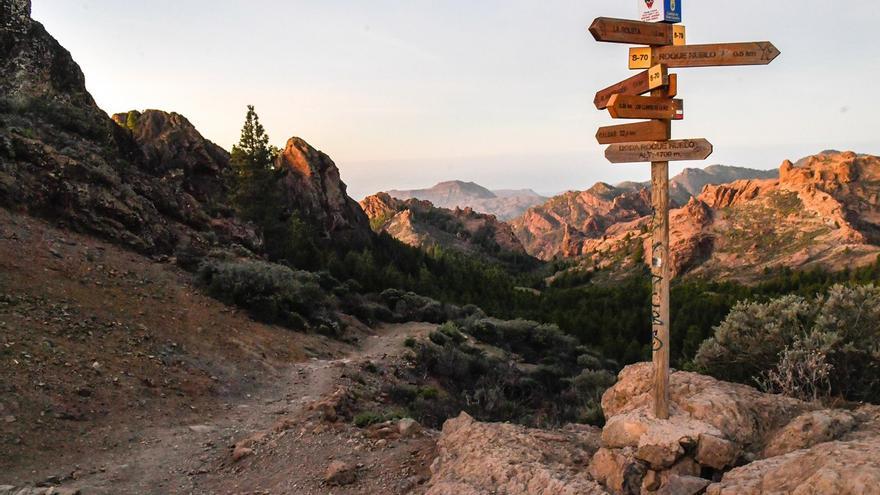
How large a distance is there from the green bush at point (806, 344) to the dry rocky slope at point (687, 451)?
162cm

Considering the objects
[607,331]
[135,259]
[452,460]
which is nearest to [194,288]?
[135,259]

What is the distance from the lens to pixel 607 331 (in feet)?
130

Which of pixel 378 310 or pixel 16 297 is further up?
pixel 16 297

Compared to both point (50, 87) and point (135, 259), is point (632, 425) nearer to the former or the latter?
point (135, 259)

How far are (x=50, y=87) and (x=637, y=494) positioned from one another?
1524 inches

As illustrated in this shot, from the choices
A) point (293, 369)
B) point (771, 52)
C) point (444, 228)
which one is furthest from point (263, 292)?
point (444, 228)

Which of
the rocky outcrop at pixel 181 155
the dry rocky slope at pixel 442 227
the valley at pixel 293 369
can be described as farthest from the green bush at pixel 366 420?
the dry rocky slope at pixel 442 227

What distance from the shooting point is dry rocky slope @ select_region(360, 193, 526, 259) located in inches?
5561

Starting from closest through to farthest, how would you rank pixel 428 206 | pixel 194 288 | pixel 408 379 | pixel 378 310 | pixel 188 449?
pixel 188 449
pixel 408 379
pixel 194 288
pixel 378 310
pixel 428 206

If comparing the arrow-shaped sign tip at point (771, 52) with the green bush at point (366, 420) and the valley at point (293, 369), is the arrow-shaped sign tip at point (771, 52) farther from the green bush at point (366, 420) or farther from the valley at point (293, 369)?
the green bush at point (366, 420)

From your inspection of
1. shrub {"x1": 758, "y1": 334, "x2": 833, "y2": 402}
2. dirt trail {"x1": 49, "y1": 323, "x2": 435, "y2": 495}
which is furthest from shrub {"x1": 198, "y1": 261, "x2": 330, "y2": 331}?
shrub {"x1": 758, "y1": 334, "x2": 833, "y2": 402}

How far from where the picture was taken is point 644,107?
22.3 ft

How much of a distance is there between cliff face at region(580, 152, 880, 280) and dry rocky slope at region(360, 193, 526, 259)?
1854 inches

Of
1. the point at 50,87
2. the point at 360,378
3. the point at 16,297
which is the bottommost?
the point at 360,378
